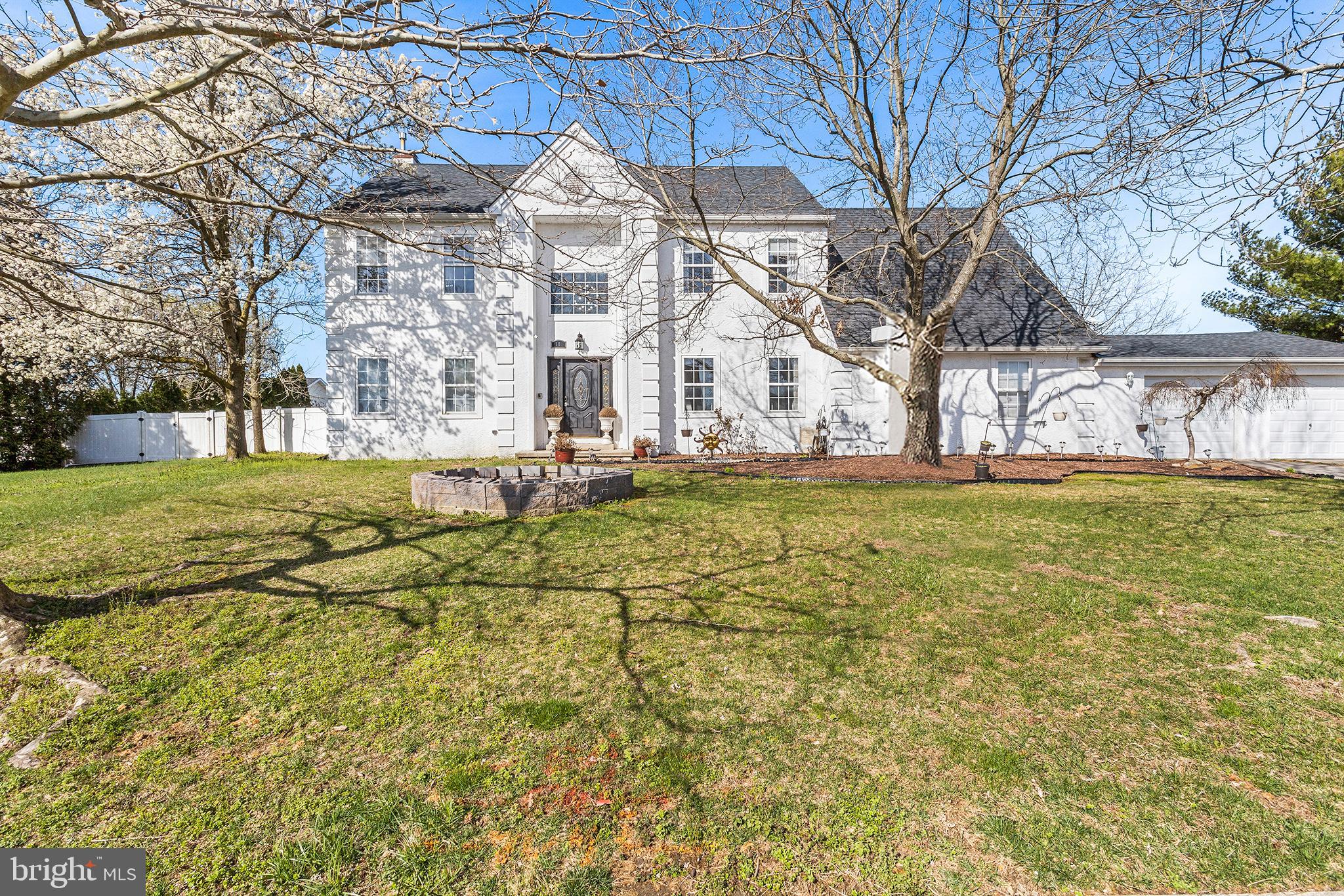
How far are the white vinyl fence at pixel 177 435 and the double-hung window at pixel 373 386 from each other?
3318mm

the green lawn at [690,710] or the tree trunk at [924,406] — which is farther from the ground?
the tree trunk at [924,406]

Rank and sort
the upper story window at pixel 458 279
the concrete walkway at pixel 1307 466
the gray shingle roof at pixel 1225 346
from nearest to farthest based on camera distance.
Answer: the concrete walkway at pixel 1307 466 < the gray shingle roof at pixel 1225 346 < the upper story window at pixel 458 279

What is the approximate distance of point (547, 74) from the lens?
412 cm

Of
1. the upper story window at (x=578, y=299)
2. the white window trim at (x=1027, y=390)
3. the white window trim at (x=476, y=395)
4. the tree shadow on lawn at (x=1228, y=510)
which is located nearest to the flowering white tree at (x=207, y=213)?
the white window trim at (x=476, y=395)

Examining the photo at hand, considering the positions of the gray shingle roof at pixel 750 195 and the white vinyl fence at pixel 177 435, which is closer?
the gray shingle roof at pixel 750 195

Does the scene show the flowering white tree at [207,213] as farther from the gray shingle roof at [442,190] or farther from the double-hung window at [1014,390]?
the double-hung window at [1014,390]

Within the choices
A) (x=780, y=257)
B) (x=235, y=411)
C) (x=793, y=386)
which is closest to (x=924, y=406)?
(x=793, y=386)

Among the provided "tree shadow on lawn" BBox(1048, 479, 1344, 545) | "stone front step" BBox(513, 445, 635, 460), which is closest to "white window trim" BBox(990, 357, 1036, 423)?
"tree shadow on lawn" BBox(1048, 479, 1344, 545)

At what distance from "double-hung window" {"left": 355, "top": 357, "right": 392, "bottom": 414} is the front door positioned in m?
4.11

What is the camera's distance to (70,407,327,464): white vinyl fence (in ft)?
59.9

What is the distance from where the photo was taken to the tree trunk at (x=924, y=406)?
11.9m

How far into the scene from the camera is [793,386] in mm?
15828

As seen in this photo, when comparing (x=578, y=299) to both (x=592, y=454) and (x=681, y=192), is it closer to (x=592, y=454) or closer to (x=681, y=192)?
(x=681, y=192)

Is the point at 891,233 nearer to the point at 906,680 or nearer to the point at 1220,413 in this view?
the point at 1220,413
